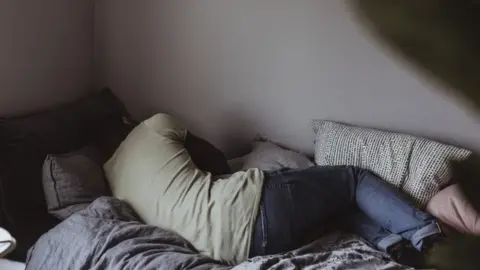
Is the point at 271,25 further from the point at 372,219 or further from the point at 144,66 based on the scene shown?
the point at 372,219

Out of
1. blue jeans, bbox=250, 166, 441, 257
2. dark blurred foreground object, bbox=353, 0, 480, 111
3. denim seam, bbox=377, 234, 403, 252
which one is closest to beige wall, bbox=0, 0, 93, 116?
blue jeans, bbox=250, 166, 441, 257

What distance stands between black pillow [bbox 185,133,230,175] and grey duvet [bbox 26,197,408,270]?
14.4 inches

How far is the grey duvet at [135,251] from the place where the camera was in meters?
1.88

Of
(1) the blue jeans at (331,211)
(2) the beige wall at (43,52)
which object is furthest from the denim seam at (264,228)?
(2) the beige wall at (43,52)

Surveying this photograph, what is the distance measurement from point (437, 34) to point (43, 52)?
2.55 meters

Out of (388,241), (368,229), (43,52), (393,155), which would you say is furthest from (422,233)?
(43,52)

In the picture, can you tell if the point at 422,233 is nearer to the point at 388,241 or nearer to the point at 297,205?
the point at 388,241

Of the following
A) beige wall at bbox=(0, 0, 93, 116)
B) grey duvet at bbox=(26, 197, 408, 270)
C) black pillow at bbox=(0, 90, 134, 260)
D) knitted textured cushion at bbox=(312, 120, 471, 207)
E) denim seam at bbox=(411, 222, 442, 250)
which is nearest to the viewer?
grey duvet at bbox=(26, 197, 408, 270)

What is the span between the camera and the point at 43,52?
2631 mm

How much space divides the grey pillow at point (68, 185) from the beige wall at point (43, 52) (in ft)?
1.22

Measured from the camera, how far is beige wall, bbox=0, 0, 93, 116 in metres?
2.43

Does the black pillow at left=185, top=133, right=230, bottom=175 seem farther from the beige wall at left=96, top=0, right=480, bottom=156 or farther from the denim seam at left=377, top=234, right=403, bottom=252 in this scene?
the denim seam at left=377, top=234, right=403, bottom=252

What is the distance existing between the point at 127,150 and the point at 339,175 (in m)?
0.81

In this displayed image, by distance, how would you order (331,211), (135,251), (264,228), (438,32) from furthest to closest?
1. (331,211)
2. (264,228)
3. (135,251)
4. (438,32)
